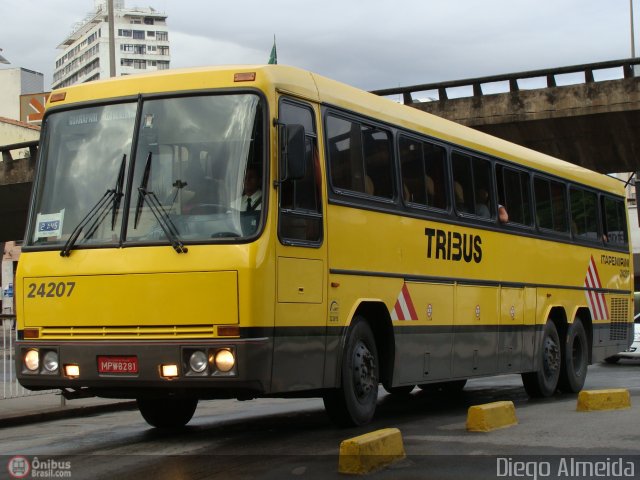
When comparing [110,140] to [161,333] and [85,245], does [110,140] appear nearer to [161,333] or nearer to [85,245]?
[85,245]

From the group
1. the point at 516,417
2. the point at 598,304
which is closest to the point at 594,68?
the point at 598,304

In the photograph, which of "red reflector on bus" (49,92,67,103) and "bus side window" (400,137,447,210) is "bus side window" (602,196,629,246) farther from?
"red reflector on bus" (49,92,67,103)

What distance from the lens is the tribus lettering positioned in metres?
12.7

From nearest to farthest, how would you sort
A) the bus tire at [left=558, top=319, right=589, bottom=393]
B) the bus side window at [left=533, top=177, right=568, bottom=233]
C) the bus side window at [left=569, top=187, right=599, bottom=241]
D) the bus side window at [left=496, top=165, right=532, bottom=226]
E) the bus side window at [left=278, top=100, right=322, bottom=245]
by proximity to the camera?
the bus side window at [left=278, top=100, right=322, bottom=245] < the bus side window at [left=496, top=165, right=532, bottom=226] < the bus side window at [left=533, top=177, right=568, bottom=233] < the bus tire at [left=558, top=319, right=589, bottom=393] < the bus side window at [left=569, top=187, right=599, bottom=241]

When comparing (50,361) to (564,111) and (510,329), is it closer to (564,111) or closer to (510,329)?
(510,329)

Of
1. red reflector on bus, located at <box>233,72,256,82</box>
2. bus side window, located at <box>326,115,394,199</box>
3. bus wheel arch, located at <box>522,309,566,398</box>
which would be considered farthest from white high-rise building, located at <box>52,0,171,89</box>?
red reflector on bus, located at <box>233,72,256,82</box>

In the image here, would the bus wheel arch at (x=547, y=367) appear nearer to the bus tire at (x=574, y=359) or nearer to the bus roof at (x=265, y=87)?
the bus tire at (x=574, y=359)

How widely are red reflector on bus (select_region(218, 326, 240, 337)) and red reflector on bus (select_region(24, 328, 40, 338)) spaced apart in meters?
1.83

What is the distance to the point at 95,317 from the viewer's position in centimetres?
980

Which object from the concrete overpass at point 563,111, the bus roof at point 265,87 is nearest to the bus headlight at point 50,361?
the bus roof at point 265,87

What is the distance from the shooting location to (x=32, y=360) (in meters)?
10.1

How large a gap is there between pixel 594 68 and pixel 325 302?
2168cm

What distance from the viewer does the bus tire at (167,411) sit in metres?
11.8

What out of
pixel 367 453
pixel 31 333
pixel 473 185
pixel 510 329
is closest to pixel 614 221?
pixel 510 329
